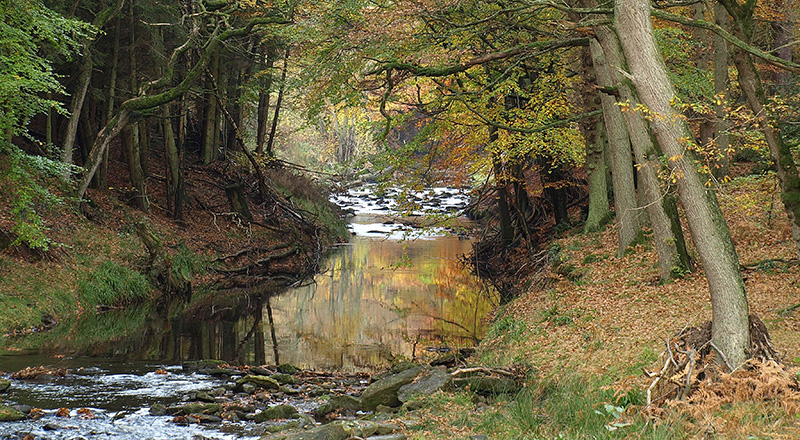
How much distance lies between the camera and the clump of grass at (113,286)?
16391 mm

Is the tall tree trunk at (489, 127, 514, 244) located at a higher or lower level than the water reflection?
higher

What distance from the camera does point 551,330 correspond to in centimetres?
1151

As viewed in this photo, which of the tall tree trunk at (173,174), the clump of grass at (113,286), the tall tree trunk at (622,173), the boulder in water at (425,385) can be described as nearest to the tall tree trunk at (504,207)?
the tall tree trunk at (622,173)

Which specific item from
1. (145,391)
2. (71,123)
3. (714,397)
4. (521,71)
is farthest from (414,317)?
(714,397)

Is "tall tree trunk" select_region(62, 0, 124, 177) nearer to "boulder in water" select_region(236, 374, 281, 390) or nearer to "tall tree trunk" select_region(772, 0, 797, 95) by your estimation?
"boulder in water" select_region(236, 374, 281, 390)

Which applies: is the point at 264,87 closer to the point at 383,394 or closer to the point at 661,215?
the point at 661,215

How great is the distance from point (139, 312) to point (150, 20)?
947 centimetres

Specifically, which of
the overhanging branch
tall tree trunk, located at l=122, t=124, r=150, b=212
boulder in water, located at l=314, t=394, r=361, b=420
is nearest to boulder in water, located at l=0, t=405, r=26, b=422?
boulder in water, located at l=314, t=394, r=361, b=420

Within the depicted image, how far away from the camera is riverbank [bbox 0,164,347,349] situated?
14.9 meters

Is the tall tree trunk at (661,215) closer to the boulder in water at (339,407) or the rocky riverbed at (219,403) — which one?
the rocky riverbed at (219,403)

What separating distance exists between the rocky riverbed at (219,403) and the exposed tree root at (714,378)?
2656mm

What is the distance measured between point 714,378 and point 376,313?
41.3ft

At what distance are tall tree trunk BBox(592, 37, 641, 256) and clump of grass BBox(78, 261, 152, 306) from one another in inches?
480

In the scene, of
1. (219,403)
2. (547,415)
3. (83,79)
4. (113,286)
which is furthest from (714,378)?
(83,79)
